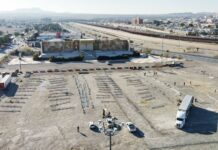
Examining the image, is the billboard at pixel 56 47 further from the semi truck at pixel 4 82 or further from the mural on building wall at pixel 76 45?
the semi truck at pixel 4 82

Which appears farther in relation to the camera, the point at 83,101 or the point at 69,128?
the point at 83,101

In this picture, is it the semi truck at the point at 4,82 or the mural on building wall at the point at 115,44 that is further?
the mural on building wall at the point at 115,44

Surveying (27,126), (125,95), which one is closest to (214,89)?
(125,95)

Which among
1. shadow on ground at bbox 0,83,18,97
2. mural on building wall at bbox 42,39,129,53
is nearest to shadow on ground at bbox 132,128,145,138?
shadow on ground at bbox 0,83,18,97

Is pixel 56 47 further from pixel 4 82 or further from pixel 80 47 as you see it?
pixel 4 82

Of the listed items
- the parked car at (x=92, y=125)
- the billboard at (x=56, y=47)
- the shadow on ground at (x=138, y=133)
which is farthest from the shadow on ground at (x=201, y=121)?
the billboard at (x=56, y=47)

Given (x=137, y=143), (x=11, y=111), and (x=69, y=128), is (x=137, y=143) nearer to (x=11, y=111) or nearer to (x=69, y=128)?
(x=69, y=128)

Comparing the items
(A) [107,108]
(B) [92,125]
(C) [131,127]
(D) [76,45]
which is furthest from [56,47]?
(C) [131,127]
